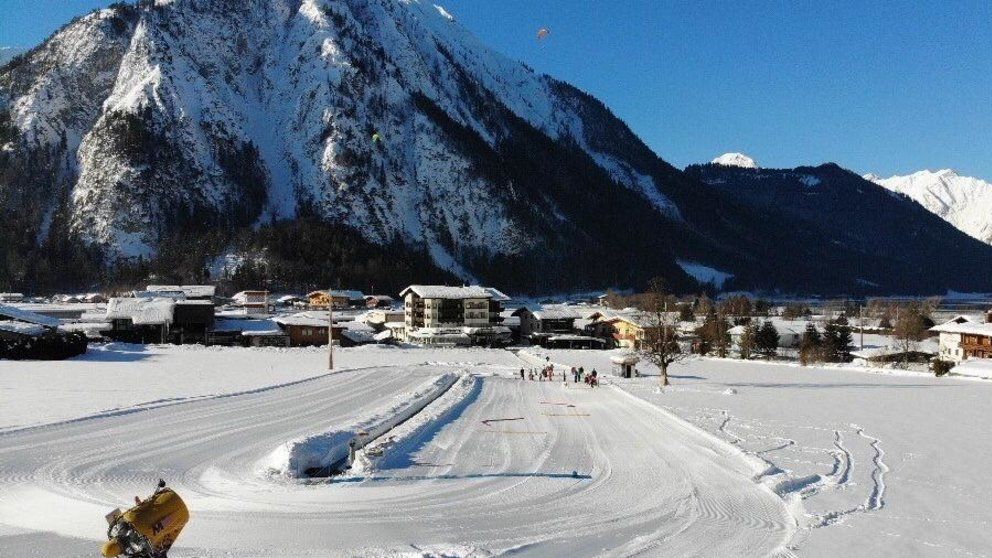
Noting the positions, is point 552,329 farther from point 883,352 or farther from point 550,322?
point 883,352

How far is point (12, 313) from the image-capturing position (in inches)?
2156

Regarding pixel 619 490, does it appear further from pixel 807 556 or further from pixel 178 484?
pixel 178 484

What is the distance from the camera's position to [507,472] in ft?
55.2

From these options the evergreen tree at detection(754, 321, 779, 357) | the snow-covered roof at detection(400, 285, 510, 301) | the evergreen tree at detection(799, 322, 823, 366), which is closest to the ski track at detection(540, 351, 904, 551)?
the evergreen tree at detection(799, 322, 823, 366)

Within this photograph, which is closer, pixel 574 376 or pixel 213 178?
pixel 574 376

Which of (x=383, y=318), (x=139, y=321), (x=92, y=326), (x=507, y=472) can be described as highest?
(x=383, y=318)

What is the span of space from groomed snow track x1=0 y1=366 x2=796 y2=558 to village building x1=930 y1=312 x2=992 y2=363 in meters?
64.3

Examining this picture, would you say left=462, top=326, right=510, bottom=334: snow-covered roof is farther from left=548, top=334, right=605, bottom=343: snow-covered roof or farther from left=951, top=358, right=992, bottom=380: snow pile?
left=951, top=358, right=992, bottom=380: snow pile

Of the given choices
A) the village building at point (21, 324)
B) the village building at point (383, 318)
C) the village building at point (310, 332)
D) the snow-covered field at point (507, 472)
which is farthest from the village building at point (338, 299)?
the snow-covered field at point (507, 472)

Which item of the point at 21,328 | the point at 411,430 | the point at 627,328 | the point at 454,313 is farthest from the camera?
the point at 627,328

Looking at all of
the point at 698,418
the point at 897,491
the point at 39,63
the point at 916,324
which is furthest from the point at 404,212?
the point at 897,491

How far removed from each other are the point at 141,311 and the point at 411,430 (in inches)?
2466

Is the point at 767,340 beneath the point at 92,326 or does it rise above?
beneath

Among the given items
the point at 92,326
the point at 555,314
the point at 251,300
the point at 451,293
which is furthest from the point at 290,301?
the point at 555,314
